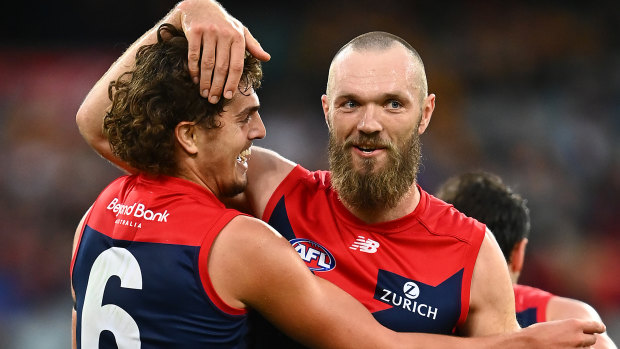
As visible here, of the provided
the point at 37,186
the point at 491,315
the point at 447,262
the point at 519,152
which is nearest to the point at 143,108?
the point at 447,262

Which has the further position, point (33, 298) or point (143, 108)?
point (33, 298)

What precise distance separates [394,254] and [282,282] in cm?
Answer: 77

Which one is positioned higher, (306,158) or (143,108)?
(306,158)

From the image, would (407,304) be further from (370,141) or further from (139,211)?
(139,211)

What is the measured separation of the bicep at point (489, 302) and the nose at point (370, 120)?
0.75 m

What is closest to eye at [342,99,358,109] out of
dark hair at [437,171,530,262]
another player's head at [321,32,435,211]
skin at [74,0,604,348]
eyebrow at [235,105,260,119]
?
another player's head at [321,32,435,211]

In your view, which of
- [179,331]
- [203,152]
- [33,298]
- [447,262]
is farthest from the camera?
[33,298]

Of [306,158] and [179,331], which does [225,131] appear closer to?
[179,331]

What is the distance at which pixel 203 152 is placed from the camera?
10.2 ft

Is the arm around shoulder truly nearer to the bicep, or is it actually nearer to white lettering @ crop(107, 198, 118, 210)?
the bicep

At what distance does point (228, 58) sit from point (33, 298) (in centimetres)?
639

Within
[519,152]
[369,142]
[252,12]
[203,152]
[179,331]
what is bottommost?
[179,331]

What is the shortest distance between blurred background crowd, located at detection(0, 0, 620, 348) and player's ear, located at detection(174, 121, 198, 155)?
5.95 meters

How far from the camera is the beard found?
3.41 m
